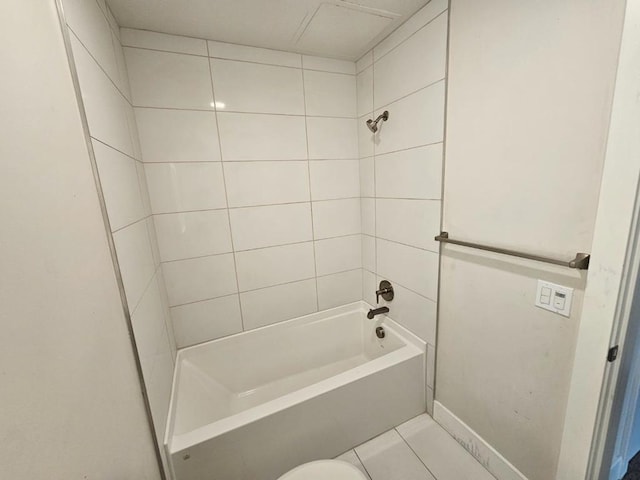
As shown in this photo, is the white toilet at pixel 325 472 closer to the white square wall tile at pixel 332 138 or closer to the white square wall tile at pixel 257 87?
the white square wall tile at pixel 332 138

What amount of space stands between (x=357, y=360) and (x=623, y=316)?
1.55 metres

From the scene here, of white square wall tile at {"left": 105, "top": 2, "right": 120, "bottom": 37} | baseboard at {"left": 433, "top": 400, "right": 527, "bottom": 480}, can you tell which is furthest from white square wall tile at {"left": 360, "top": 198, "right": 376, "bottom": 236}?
white square wall tile at {"left": 105, "top": 2, "right": 120, "bottom": 37}

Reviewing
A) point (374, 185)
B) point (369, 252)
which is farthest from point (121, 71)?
point (369, 252)

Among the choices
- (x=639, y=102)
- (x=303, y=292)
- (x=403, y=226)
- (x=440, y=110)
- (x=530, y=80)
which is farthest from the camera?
(x=303, y=292)

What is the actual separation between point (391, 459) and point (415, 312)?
77cm

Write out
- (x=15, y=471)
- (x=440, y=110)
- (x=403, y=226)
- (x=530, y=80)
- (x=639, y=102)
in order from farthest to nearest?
(x=403, y=226), (x=440, y=110), (x=530, y=80), (x=639, y=102), (x=15, y=471)

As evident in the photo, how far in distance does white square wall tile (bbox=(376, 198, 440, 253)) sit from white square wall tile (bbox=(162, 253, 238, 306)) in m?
1.03

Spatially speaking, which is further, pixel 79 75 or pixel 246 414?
pixel 246 414

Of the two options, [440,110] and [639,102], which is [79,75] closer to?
[440,110]

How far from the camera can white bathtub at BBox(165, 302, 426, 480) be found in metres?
1.14

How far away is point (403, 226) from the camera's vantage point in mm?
1575

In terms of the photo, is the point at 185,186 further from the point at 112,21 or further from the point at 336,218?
the point at 336,218

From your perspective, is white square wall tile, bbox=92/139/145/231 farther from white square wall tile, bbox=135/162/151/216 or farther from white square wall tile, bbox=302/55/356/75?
white square wall tile, bbox=302/55/356/75

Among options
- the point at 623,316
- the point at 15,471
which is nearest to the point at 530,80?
the point at 623,316
